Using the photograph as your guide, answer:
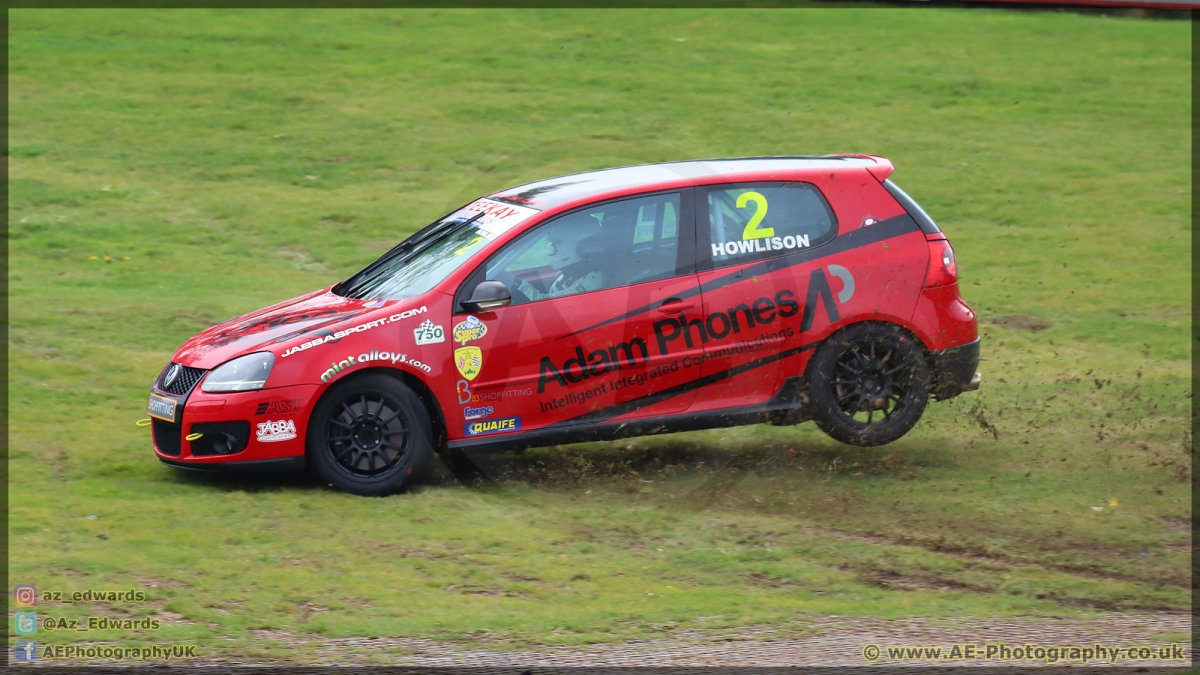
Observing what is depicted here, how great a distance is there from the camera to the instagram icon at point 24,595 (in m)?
5.38

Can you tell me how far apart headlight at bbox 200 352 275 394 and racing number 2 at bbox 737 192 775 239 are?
2.91m

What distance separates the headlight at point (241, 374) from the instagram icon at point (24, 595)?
61.4 inches

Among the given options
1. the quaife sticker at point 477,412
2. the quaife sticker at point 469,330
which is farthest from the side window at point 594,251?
the quaife sticker at point 477,412

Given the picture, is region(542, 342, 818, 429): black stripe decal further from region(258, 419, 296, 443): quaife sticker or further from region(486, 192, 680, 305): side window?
region(258, 419, 296, 443): quaife sticker

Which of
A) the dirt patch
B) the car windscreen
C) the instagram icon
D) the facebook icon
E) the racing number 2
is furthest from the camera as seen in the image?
the dirt patch

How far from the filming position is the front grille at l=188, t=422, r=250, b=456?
6730mm

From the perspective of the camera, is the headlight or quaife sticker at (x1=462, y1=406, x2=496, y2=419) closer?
the headlight

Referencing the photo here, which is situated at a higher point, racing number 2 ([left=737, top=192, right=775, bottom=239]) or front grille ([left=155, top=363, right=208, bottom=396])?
racing number 2 ([left=737, top=192, right=775, bottom=239])

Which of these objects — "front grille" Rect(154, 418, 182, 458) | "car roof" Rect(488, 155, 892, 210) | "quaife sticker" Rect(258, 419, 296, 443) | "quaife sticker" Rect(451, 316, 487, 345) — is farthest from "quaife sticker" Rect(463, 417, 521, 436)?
"front grille" Rect(154, 418, 182, 458)

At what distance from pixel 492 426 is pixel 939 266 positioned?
297 cm

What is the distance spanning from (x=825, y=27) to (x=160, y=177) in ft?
36.1

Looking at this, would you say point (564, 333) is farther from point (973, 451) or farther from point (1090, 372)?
point (1090, 372)

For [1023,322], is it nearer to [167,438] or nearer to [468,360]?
[468,360]

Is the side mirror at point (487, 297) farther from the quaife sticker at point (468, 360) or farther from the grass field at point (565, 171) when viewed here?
the grass field at point (565, 171)
